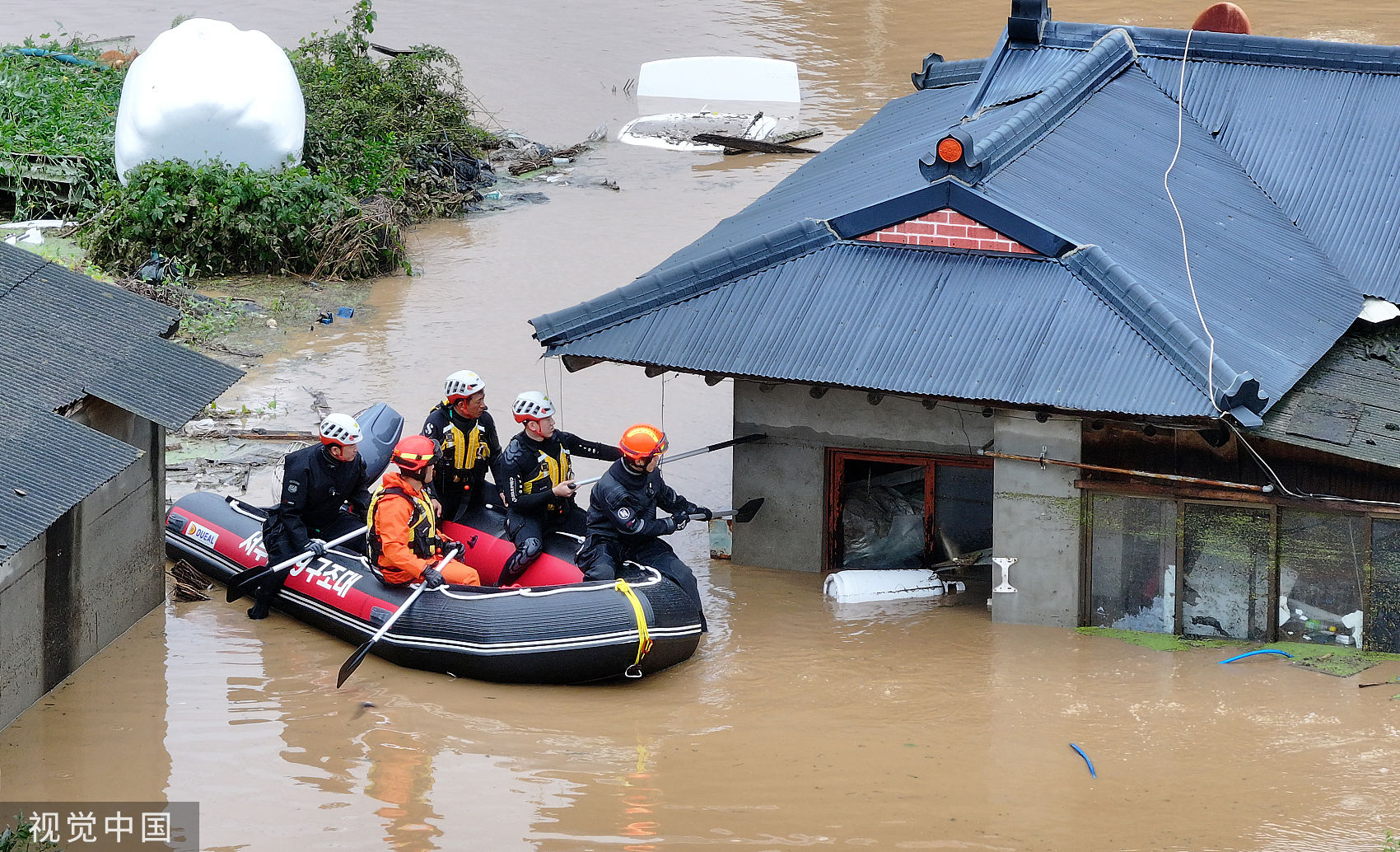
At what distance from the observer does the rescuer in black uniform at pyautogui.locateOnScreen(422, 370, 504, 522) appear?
12.1m

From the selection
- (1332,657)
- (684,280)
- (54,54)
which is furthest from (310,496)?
(54,54)

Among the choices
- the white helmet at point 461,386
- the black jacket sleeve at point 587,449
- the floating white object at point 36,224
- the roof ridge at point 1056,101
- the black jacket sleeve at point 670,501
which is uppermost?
the roof ridge at point 1056,101

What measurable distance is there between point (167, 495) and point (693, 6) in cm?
2595

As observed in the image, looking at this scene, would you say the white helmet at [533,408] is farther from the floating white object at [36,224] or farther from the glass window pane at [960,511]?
the floating white object at [36,224]

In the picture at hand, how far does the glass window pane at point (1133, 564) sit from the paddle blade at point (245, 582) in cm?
620

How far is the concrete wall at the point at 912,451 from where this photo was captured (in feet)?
37.9

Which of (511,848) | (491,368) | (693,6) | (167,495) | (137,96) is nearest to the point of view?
(511,848)

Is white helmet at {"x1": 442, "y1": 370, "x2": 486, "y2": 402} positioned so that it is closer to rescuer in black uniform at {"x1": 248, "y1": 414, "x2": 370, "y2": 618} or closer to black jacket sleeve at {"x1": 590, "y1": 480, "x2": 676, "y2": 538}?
rescuer in black uniform at {"x1": 248, "y1": 414, "x2": 370, "y2": 618}

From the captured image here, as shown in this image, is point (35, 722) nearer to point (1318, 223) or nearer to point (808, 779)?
point (808, 779)

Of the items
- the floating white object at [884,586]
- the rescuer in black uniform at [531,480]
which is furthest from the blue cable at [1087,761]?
the rescuer in black uniform at [531,480]

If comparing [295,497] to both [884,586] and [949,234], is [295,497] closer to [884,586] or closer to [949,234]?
[884,586]

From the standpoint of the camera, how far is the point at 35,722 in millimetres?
10094

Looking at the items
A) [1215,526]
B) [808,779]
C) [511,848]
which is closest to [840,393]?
[1215,526]

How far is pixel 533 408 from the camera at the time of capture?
38.4 feet
